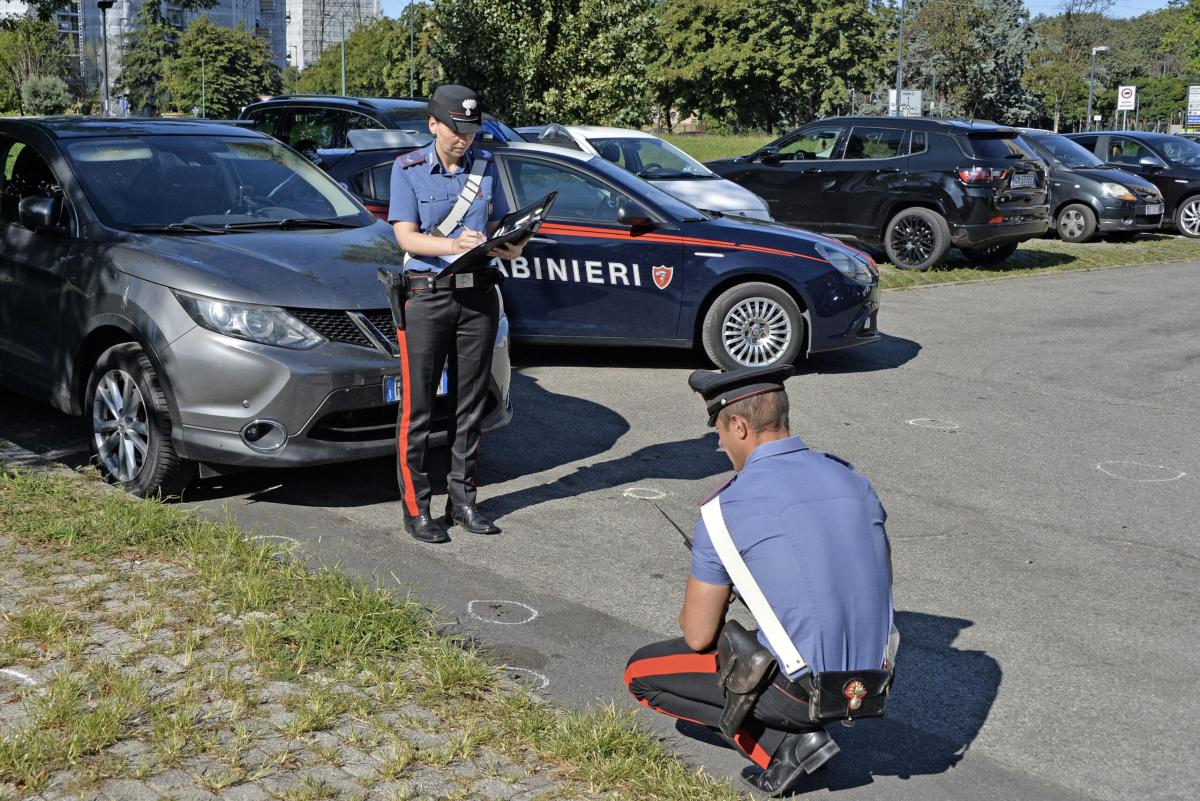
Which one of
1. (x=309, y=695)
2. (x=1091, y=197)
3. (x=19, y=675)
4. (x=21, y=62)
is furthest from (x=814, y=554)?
(x=21, y=62)

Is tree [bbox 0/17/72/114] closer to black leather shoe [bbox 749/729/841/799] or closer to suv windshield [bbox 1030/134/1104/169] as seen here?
suv windshield [bbox 1030/134/1104/169]

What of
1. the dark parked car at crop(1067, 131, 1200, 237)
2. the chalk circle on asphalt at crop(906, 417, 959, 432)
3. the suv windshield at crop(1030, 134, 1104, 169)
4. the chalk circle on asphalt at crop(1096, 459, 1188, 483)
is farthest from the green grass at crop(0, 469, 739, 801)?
the dark parked car at crop(1067, 131, 1200, 237)

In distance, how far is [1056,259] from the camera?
18828mm

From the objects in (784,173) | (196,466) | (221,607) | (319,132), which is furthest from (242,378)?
(784,173)

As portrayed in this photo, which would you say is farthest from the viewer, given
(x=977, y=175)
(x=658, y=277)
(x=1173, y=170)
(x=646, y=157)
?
(x=1173, y=170)

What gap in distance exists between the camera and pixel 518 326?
943 centimetres

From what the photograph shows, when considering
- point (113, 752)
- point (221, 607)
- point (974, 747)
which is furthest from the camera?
point (221, 607)

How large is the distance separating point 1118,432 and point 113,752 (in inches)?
265

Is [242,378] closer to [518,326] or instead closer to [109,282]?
[109,282]

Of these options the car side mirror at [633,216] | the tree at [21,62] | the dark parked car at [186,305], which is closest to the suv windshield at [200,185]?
the dark parked car at [186,305]

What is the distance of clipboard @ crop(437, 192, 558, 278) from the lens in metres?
5.47

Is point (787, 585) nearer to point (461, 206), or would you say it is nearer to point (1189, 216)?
point (461, 206)

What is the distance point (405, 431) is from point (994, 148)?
12379 mm

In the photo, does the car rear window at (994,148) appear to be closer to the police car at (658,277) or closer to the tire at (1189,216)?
the police car at (658,277)
